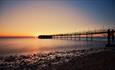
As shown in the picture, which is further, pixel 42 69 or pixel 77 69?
pixel 42 69

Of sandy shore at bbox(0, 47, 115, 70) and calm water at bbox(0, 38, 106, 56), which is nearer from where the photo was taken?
sandy shore at bbox(0, 47, 115, 70)

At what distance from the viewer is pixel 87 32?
53.7m

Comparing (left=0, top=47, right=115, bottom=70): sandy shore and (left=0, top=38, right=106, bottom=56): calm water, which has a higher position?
(left=0, top=47, right=115, bottom=70): sandy shore

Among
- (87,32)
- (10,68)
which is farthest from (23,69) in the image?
(87,32)

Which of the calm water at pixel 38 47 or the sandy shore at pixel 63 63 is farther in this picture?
the calm water at pixel 38 47

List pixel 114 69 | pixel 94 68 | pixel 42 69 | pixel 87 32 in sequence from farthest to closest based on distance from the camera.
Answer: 1. pixel 87 32
2. pixel 42 69
3. pixel 94 68
4. pixel 114 69

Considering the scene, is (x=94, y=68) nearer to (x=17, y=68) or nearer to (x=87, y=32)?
(x=17, y=68)

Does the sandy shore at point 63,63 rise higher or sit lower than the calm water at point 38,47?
higher

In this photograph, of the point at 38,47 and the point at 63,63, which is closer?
the point at 63,63

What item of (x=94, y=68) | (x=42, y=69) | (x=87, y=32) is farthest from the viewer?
(x=87, y=32)

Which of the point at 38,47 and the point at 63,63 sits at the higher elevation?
the point at 63,63

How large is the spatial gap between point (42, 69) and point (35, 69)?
46cm

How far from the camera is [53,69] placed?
8.65m

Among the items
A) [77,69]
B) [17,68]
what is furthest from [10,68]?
[77,69]
